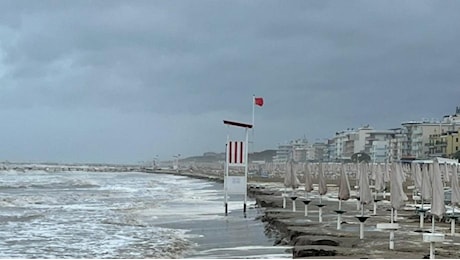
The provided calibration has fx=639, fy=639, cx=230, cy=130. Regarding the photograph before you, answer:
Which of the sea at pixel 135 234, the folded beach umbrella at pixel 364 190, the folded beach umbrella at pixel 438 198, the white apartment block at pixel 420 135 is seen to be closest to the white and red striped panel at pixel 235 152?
the sea at pixel 135 234

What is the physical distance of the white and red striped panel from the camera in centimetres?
2277

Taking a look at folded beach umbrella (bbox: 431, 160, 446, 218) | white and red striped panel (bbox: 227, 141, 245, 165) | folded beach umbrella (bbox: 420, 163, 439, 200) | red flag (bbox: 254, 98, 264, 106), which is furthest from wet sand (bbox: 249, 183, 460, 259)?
red flag (bbox: 254, 98, 264, 106)

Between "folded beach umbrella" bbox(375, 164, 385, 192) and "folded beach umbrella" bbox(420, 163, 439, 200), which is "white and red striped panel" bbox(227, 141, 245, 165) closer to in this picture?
"folded beach umbrella" bbox(420, 163, 439, 200)

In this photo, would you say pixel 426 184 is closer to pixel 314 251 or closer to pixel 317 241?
pixel 317 241

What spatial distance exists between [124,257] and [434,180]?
296 inches

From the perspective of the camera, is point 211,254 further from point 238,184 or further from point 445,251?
point 238,184

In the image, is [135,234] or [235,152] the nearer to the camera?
[135,234]

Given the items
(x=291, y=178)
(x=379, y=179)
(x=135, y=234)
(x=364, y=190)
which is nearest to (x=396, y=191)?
(x=364, y=190)

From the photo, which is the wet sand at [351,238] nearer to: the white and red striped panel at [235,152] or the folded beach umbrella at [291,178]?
the white and red striped panel at [235,152]

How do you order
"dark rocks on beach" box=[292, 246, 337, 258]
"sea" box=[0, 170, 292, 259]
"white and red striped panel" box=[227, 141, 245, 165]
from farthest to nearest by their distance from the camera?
"white and red striped panel" box=[227, 141, 245, 165]
"sea" box=[0, 170, 292, 259]
"dark rocks on beach" box=[292, 246, 337, 258]

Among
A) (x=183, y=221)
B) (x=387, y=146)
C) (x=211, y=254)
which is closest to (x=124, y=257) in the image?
(x=211, y=254)

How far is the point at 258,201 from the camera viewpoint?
103ft

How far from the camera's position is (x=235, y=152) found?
22859 millimetres

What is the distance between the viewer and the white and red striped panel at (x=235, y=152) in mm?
22770
